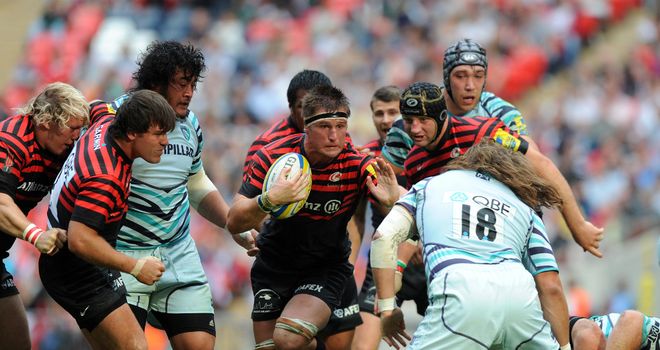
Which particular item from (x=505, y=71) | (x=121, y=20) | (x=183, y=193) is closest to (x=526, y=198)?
(x=183, y=193)

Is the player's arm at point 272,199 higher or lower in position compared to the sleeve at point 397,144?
lower

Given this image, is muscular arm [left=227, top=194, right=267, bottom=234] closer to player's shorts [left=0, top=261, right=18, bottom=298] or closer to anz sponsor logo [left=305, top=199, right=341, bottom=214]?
anz sponsor logo [left=305, top=199, right=341, bottom=214]

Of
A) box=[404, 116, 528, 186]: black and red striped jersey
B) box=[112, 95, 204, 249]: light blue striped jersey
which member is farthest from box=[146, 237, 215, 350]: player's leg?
box=[404, 116, 528, 186]: black and red striped jersey

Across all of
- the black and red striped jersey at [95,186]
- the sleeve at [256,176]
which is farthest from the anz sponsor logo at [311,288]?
the black and red striped jersey at [95,186]

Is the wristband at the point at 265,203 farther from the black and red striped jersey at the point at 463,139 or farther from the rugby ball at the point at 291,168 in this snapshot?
the black and red striped jersey at the point at 463,139

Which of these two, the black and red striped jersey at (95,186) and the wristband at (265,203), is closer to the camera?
the black and red striped jersey at (95,186)

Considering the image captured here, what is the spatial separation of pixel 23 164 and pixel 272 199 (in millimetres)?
1790

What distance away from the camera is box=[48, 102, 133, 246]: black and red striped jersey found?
7.42 metres

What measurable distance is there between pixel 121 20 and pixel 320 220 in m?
14.5

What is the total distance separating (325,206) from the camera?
8.35m

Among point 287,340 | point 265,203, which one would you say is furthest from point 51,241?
point 287,340

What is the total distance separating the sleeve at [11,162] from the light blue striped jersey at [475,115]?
296 cm

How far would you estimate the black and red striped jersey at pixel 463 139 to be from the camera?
853 cm

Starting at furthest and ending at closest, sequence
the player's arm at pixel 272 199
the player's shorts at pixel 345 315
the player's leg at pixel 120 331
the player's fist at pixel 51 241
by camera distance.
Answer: the player's shorts at pixel 345 315 → the player's leg at pixel 120 331 → the player's arm at pixel 272 199 → the player's fist at pixel 51 241
